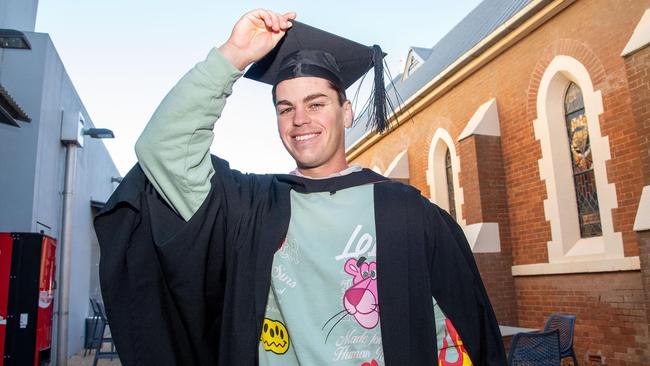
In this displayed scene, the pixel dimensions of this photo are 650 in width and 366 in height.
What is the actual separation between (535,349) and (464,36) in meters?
11.2

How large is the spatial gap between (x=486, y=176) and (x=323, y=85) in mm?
8558

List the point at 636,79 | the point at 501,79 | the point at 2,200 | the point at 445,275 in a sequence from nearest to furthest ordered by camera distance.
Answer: the point at 445,275 < the point at 636,79 < the point at 2,200 < the point at 501,79

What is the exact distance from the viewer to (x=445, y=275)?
71.7 inches

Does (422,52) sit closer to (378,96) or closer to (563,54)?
(563,54)

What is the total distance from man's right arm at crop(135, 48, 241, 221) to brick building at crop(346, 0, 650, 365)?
6051 millimetres

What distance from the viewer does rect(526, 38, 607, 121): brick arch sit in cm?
797

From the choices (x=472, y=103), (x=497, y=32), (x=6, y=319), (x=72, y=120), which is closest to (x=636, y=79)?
(x=497, y=32)

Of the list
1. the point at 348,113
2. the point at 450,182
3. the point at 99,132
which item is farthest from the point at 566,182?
the point at 99,132

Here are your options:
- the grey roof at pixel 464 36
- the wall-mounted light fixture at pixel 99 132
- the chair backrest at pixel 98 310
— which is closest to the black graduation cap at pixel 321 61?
the grey roof at pixel 464 36

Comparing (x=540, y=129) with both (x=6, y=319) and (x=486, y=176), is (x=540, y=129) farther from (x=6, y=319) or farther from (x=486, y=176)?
(x=6, y=319)

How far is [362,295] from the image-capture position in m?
1.73

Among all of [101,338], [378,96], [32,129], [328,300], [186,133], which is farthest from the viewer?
[101,338]

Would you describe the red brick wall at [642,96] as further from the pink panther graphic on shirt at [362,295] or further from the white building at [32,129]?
the white building at [32,129]

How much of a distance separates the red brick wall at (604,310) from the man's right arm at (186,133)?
24.2ft
